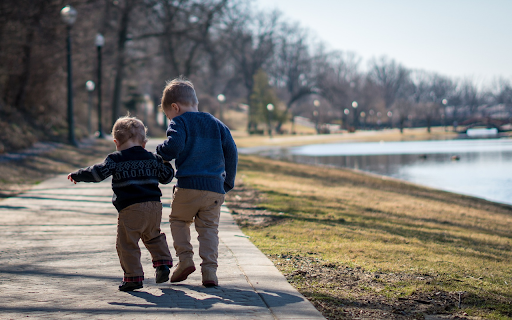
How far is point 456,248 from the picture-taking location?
6.28 m

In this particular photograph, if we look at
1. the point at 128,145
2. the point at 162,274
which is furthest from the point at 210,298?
the point at 128,145

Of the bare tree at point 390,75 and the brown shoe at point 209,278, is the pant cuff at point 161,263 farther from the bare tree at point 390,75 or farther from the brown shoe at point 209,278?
the bare tree at point 390,75

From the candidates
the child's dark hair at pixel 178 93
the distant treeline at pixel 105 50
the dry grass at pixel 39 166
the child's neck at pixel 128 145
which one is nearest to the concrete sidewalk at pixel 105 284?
the child's neck at pixel 128 145

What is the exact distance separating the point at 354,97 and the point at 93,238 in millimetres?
94915

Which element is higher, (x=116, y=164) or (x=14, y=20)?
(x=14, y=20)

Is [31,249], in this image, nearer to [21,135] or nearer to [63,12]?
[21,135]

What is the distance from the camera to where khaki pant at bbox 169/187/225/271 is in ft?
12.9

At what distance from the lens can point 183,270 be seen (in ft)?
13.0

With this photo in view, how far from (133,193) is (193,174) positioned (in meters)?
0.48

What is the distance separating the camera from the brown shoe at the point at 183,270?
396cm

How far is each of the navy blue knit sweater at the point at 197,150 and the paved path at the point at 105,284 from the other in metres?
0.82

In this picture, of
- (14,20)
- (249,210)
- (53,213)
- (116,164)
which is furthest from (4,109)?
(116,164)

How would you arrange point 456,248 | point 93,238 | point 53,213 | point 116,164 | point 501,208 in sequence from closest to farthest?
point 116,164 < point 93,238 < point 456,248 < point 53,213 < point 501,208

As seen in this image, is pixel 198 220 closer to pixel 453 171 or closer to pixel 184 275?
pixel 184 275
